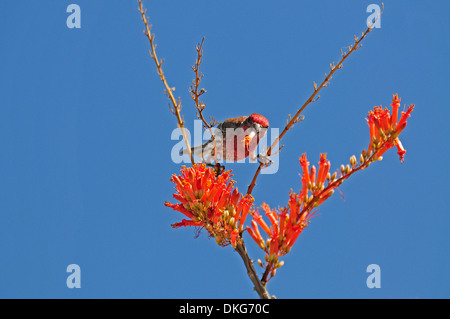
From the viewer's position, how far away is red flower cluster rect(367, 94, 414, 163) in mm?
4930

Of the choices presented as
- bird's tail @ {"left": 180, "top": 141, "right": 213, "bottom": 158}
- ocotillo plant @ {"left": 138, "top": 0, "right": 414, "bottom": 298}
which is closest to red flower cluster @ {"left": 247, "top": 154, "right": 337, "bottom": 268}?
ocotillo plant @ {"left": 138, "top": 0, "right": 414, "bottom": 298}

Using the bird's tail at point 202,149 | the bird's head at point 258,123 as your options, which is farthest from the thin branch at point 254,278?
the bird's tail at point 202,149

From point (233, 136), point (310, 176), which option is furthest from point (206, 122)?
point (233, 136)

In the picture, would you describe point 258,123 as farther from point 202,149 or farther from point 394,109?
point 394,109

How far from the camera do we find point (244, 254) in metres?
4.70

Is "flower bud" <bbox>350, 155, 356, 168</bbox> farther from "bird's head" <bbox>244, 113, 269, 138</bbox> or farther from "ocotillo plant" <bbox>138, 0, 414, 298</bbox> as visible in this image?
"bird's head" <bbox>244, 113, 269, 138</bbox>

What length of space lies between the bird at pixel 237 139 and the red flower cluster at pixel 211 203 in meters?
1.13

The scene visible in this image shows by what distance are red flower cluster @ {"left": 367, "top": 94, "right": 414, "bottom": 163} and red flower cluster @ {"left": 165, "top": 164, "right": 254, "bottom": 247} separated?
107 centimetres

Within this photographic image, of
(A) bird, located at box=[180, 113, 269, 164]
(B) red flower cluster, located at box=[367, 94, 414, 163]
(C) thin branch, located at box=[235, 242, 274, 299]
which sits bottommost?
(C) thin branch, located at box=[235, 242, 274, 299]

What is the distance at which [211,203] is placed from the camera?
4.95 metres

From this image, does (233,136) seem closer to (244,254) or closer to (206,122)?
(206,122)
